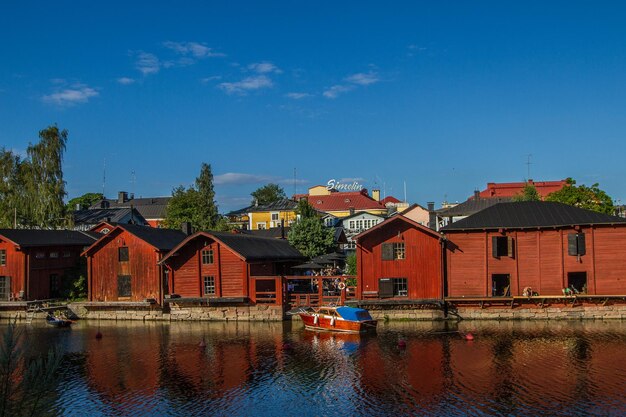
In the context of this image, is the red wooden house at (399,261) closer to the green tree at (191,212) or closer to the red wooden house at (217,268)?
the red wooden house at (217,268)

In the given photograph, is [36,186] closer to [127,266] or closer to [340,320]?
[127,266]

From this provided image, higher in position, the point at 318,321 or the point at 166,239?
the point at 166,239

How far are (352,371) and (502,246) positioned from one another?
2089cm

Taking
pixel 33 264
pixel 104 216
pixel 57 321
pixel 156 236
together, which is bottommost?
pixel 57 321

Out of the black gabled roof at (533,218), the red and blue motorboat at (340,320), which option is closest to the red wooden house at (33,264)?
the red and blue motorboat at (340,320)

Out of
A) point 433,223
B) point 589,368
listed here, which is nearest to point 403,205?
point 433,223

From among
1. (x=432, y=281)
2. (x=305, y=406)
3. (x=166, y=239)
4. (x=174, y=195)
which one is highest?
(x=174, y=195)

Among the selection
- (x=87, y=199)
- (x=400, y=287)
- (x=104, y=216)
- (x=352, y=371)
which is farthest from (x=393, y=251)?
(x=87, y=199)

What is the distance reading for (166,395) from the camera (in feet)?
85.8

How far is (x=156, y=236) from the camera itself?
53.4 m

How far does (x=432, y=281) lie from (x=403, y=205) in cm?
9144

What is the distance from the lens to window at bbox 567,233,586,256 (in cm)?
4362

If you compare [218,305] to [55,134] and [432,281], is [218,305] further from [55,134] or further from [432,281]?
[55,134]

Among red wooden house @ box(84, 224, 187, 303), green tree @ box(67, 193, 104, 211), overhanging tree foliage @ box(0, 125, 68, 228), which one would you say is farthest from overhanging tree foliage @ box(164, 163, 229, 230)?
green tree @ box(67, 193, 104, 211)
